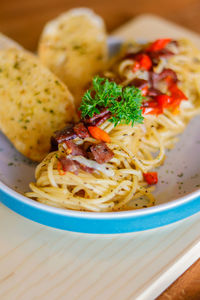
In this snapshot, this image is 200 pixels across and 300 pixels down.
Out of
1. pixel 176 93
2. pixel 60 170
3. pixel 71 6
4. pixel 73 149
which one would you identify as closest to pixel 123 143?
pixel 73 149

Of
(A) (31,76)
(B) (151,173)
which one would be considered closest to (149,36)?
(A) (31,76)

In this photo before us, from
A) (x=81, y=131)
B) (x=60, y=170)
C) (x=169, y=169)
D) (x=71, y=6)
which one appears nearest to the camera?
(x=60, y=170)

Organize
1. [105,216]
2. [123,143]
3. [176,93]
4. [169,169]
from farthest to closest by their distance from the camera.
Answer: [176,93] → [169,169] → [123,143] → [105,216]

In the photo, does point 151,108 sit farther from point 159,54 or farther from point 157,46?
point 157,46

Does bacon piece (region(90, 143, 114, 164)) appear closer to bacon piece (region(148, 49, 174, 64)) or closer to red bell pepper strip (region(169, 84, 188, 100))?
red bell pepper strip (region(169, 84, 188, 100))

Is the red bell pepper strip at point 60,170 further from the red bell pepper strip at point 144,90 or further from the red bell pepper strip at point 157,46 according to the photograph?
the red bell pepper strip at point 157,46
